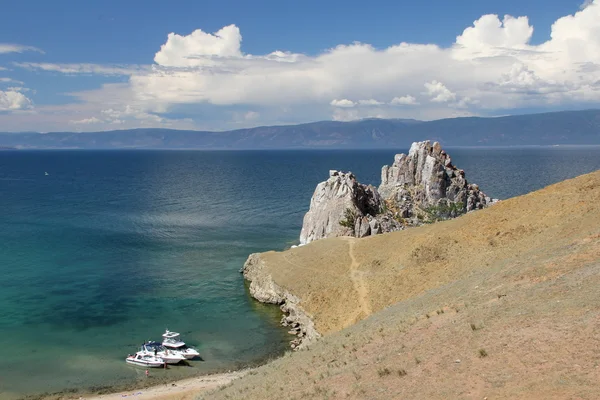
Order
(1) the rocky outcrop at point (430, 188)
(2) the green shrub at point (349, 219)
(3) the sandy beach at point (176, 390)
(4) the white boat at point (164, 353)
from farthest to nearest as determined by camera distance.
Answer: (1) the rocky outcrop at point (430, 188) < (2) the green shrub at point (349, 219) < (4) the white boat at point (164, 353) < (3) the sandy beach at point (176, 390)

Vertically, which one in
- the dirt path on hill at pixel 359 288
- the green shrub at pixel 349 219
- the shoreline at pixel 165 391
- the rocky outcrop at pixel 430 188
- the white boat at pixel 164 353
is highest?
the rocky outcrop at pixel 430 188

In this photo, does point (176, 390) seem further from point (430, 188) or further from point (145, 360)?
point (430, 188)

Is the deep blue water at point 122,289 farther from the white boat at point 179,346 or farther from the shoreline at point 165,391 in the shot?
the shoreline at point 165,391

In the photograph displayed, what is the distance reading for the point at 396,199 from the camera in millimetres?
116125

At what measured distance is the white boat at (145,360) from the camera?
52625 millimetres

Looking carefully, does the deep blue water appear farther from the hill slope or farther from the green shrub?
the green shrub

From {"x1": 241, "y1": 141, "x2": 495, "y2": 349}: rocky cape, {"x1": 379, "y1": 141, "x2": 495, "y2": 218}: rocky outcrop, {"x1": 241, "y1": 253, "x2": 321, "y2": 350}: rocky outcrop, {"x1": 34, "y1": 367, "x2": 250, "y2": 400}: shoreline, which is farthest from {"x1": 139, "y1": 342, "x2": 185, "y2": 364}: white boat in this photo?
{"x1": 379, "y1": 141, "x2": 495, "y2": 218}: rocky outcrop

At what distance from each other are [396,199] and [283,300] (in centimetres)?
5468

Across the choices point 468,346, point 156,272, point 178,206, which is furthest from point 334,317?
point 178,206

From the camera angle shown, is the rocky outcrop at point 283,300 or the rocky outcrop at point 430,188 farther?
the rocky outcrop at point 430,188

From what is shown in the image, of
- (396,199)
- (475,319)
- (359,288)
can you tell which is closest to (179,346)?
(359,288)

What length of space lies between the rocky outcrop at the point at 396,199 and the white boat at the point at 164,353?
45750mm

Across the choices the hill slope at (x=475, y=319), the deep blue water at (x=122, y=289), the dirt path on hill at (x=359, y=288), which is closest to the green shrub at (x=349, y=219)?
the deep blue water at (x=122, y=289)

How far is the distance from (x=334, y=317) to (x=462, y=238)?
19.6 m
